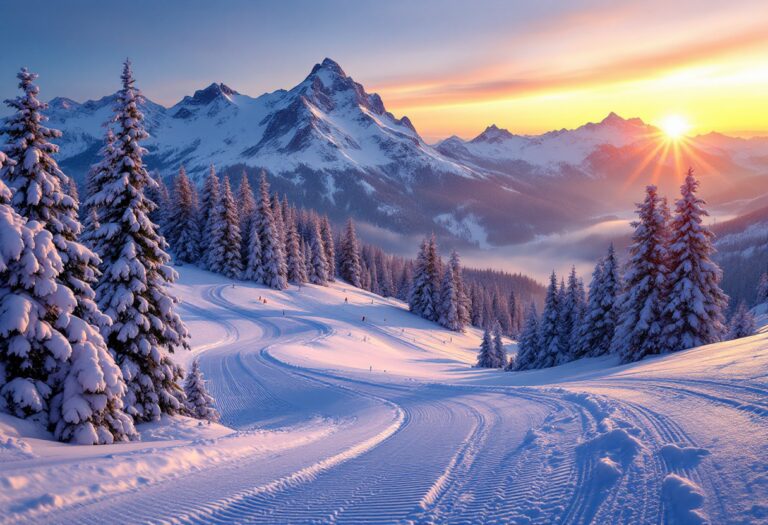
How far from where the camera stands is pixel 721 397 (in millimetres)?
8227

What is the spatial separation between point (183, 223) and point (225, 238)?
349 inches

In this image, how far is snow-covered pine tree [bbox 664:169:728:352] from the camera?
23.6 m

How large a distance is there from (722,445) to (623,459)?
133cm

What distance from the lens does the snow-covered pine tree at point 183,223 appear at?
6016 cm

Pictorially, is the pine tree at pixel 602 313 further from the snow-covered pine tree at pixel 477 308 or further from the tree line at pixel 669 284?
the snow-covered pine tree at pixel 477 308

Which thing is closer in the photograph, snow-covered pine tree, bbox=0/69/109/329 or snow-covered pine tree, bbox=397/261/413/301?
snow-covered pine tree, bbox=0/69/109/329

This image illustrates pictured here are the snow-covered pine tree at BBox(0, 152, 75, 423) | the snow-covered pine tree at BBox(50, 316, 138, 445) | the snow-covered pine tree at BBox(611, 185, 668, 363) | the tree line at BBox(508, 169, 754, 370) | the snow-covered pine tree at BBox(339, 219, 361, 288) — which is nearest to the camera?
the snow-covered pine tree at BBox(0, 152, 75, 423)

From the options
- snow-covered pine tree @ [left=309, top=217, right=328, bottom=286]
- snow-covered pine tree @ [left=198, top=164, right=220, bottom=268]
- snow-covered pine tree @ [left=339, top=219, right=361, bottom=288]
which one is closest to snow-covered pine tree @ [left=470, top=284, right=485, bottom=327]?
snow-covered pine tree @ [left=339, top=219, right=361, bottom=288]

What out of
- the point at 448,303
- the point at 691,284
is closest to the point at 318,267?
the point at 448,303

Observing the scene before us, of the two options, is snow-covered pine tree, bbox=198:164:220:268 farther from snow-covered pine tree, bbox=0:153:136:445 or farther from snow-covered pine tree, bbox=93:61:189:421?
snow-covered pine tree, bbox=0:153:136:445

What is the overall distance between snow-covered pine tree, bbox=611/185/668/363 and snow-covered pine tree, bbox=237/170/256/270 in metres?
44.3

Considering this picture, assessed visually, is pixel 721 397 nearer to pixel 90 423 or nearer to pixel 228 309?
pixel 90 423

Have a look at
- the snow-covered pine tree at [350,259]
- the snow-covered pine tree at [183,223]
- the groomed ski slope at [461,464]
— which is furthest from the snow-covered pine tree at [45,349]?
the snow-covered pine tree at [350,259]

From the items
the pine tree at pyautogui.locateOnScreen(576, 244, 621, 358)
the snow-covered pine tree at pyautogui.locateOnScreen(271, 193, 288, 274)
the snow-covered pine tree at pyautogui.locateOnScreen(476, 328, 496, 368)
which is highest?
the snow-covered pine tree at pyautogui.locateOnScreen(271, 193, 288, 274)
